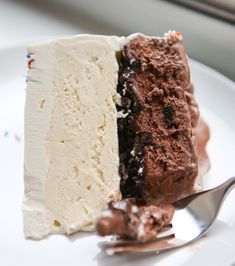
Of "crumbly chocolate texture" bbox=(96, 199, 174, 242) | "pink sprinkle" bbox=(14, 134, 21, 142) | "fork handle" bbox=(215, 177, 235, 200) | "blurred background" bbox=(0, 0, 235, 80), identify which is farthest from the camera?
"blurred background" bbox=(0, 0, 235, 80)

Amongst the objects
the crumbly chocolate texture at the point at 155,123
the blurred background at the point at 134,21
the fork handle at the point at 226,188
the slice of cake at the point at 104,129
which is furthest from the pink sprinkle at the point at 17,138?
the fork handle at the point at 226,188

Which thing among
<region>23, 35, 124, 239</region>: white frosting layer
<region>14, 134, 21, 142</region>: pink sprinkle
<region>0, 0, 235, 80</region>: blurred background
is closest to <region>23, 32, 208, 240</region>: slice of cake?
<region>23, 35, 124, 239</region>: white frosting layer

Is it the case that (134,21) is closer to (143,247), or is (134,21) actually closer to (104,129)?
(104,129)

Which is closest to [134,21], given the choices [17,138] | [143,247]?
[17,138]

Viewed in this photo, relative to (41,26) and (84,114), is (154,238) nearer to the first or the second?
(84,114)

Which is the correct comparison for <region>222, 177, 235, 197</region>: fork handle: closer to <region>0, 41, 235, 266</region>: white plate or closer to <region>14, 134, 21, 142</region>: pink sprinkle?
<region>0, 41, 235, 266</region>: white plate

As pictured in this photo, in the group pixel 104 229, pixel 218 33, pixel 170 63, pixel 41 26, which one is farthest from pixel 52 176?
pixel 41 26

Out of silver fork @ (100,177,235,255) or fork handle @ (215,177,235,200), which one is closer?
silver fork @ (100,177,235,255)
